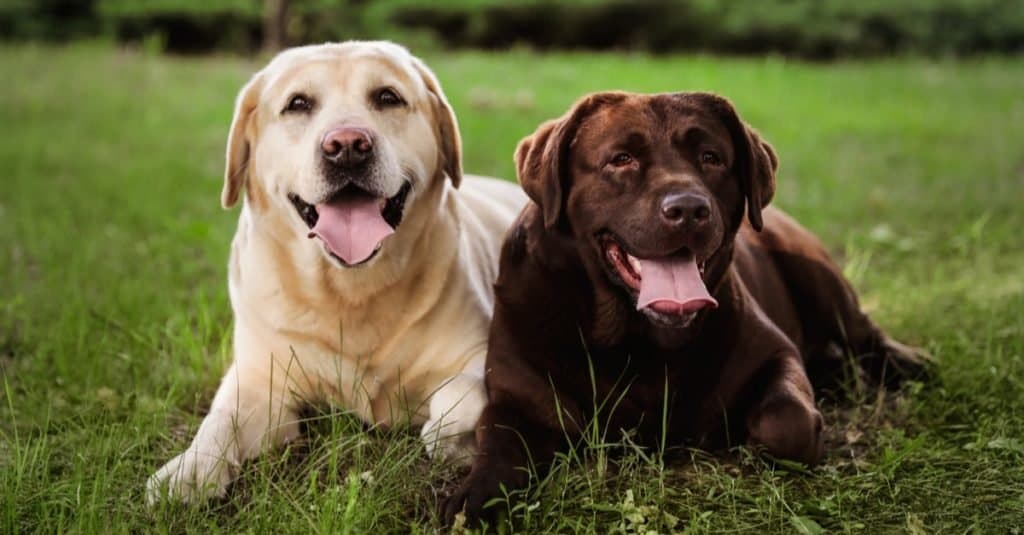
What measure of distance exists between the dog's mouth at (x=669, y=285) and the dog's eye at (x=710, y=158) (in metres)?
0.29

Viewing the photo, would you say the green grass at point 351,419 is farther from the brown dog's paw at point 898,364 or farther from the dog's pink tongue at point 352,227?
the dog's pink tongue at point 352,227

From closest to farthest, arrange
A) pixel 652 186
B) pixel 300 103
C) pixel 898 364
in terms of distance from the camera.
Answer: pixel 652 186, pixel 300 103, pixel 898 364

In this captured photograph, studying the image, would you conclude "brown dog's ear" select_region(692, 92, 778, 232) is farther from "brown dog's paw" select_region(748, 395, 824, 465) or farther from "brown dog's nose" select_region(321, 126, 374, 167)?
"brown dog's nose" select_region(321, 126, 374, 167)

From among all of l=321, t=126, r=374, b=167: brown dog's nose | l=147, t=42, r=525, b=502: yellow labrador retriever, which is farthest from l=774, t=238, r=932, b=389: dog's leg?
l=321, t=126, r=374, b=167: brown dog's nose

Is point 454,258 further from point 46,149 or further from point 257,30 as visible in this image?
point 257,30

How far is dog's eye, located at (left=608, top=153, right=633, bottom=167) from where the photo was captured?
3191 mm

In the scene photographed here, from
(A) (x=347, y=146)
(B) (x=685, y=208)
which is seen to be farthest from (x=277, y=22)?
(B) (x=685, y=208)

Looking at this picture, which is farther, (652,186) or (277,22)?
(277,22)

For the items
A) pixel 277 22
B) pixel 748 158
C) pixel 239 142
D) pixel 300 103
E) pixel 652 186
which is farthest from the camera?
pixel 277 22

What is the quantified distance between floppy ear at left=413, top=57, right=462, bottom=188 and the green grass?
3.22 ft

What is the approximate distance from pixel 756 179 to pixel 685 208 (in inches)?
17.9

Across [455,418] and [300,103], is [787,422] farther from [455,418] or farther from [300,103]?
[300,103]

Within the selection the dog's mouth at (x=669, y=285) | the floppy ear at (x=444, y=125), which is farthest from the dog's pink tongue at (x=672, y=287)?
the floppy ear at (x=444, y=125)

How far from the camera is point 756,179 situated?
3318mm
